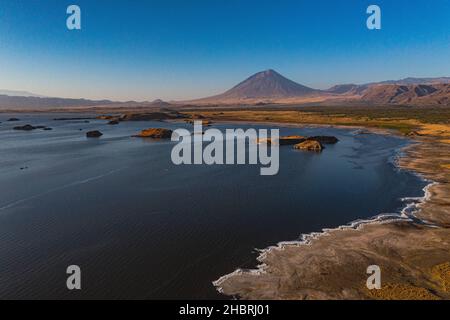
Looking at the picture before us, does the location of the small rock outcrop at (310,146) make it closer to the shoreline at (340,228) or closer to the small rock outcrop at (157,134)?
the shoreline at (340,228)

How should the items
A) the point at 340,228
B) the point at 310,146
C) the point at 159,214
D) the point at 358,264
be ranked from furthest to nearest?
the point at 310,146, the point at 159,214, the point at 340,228, the point at 358,264

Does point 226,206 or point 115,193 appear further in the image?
point 115,193

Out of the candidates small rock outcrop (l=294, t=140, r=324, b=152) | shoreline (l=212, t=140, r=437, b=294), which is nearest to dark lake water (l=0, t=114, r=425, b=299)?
shoreline (l=212, t=140, r=437, b=294)

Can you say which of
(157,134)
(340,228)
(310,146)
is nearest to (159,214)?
(340,228)

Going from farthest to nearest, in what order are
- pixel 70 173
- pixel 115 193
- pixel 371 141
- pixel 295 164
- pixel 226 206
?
pixel 371 141 → pixel 295 164 → pixel 70 173 → pixel 115 193 → pixel 226 206

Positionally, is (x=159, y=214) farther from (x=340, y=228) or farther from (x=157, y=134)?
(x=157, y=134)
